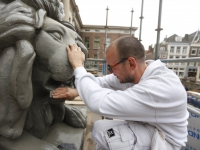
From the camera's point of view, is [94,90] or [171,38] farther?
[171,38]

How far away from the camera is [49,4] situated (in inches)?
41.1

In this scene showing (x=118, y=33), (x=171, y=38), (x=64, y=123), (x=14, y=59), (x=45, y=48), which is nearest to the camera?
(x=14, y=59)

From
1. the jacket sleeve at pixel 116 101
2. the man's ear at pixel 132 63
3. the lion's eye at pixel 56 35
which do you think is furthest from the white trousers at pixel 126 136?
the lion's eye at pixel 56 35

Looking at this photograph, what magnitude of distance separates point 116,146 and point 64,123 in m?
0.68

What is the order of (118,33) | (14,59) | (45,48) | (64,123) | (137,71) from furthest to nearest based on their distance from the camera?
1. (118,33)
2. (64,123)
3. (137,71)
4. (45,48)
5. (14,59)

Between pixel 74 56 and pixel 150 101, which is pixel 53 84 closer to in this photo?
pixel 74 56

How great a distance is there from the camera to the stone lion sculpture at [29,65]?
0.84 meters

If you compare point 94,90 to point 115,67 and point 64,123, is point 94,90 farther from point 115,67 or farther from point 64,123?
point 64,123

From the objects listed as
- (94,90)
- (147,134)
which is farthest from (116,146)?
(94,90)

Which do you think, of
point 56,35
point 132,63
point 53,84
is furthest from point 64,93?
point 132,63

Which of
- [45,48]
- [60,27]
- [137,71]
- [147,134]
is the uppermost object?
[60,27]

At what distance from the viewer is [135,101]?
950 millimetres

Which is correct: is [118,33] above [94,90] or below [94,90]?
above

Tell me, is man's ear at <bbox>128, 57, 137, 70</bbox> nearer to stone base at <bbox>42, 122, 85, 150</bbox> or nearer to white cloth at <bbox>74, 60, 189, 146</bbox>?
white cloth at <bbox>74, 60, 189, 146</bbox>
